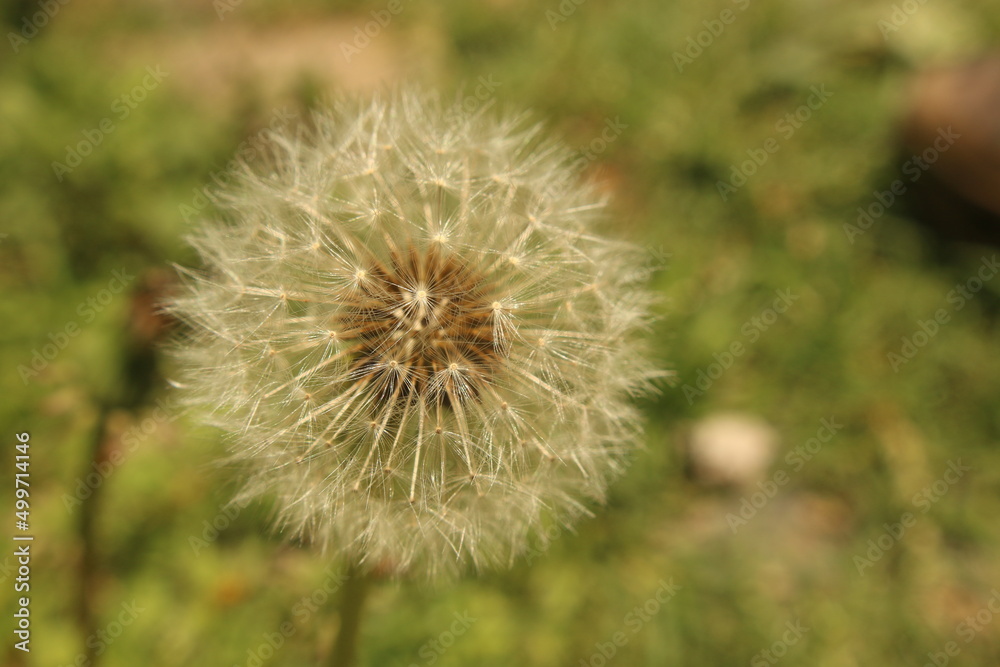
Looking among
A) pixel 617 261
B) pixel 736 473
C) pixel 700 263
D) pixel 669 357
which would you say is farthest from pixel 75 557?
pixel 700 263

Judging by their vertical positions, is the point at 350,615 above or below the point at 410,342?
below

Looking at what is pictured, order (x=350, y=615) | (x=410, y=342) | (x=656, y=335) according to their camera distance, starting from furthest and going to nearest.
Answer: (x=656, y=335), (x=350, y=615), (x=410, y=342)

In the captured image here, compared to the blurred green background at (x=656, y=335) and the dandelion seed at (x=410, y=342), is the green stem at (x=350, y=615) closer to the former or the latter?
the dandelion seed at (x=410, y=342)

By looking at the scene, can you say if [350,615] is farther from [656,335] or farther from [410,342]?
[656,335]

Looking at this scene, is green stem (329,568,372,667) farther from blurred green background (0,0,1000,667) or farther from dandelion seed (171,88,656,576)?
blurred green background (0,0,1000,667)

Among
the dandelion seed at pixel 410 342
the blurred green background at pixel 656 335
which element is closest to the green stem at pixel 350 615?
the dandelion seed at pixel 410 342

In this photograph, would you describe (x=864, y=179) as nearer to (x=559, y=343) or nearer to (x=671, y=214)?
(x=671, y=214)

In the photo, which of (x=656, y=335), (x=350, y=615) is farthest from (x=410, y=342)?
(x=656, y=335)
